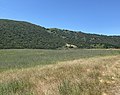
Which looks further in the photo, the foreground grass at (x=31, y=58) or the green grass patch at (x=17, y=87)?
the foreground grass at (x=31, y=58)

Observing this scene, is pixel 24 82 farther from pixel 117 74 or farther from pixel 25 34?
pixel 25 34

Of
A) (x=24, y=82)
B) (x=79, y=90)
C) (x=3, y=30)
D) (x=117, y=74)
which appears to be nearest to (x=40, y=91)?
(x=79, y=90)

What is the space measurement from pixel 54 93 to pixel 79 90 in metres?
0.68

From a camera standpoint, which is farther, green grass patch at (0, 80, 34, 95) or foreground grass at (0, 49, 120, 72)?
foreground grass at (0, 49, 120, 72)

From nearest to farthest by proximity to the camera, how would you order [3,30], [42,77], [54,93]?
1. [54,93]
2. [42,77]
3. [3,30]

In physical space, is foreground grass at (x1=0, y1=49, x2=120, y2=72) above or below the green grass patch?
below

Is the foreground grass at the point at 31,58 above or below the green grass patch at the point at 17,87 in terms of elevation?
below

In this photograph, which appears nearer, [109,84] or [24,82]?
[109,84]

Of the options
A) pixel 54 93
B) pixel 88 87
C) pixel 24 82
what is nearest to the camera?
pixel 54 93

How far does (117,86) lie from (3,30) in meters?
102

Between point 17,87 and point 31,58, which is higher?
point 17,87

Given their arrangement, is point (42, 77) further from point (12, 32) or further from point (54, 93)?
point (12, 32)

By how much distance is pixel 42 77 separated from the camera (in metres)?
11.0

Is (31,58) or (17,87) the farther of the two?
(31,58)
